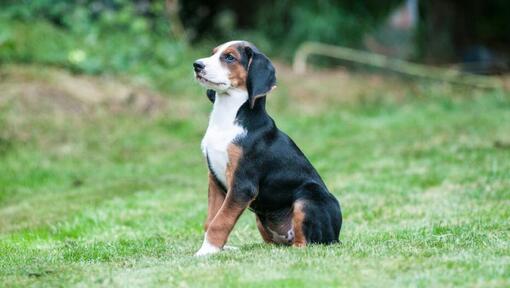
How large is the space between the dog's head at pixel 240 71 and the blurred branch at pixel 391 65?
1552cm

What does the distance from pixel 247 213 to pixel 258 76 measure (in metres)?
3.80

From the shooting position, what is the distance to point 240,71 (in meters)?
6.80

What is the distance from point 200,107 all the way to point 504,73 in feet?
31.2

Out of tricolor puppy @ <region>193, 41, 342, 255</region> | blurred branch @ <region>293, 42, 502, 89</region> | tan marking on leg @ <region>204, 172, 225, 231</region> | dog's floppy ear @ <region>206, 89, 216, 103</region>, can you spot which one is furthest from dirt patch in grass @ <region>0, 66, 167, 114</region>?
tricolor puppy @ <region>193, 41, 342, 255</region>

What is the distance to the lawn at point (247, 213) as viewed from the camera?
5.92 metres

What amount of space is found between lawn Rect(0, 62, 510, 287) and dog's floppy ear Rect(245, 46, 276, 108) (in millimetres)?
1124

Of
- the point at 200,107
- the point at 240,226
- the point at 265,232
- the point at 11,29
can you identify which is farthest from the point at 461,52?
the point at 265,232

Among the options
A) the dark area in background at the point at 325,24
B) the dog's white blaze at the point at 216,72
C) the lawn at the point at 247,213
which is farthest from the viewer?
the dark area in background at the point at 325,24

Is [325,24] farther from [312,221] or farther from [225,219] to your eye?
[225,219]

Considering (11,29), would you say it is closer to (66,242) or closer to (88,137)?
(88,137)

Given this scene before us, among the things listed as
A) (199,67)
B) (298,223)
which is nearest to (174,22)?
(199,67)

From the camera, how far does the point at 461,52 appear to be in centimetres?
2617

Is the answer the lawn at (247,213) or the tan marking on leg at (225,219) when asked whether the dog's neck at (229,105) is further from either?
the lawn at (247,213)

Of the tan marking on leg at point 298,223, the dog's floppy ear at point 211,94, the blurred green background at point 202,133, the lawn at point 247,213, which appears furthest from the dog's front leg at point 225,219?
the dog's floppy ear at point 211,94
